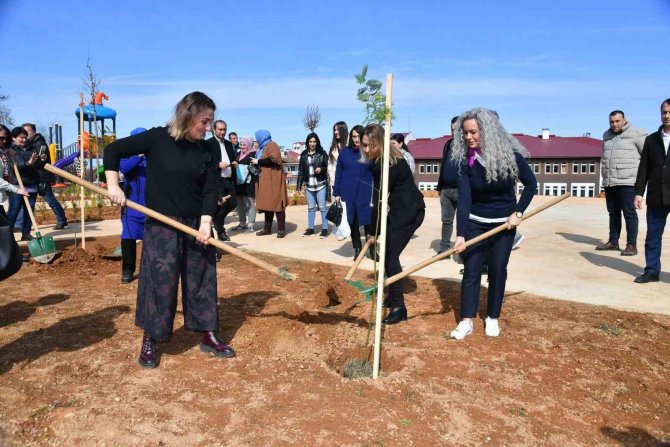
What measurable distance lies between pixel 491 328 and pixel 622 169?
4629 millimetres

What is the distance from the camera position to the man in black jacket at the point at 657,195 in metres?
5.59

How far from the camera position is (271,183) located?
9.09 m

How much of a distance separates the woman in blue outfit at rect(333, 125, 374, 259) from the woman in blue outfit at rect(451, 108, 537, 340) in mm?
1336

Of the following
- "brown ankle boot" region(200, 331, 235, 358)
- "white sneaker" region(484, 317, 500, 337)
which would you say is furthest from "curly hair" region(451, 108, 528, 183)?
"brown ankle boot" region(200, 331, 235, 358)

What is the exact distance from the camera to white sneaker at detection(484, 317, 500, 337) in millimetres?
4109

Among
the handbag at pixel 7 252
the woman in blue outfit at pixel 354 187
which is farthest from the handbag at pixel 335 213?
the handbag at pixel 7 252

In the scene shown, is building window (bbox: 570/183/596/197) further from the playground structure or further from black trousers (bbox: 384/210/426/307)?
black trousers (bbox: 384/210/426/307)

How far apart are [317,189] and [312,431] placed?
685 centimetres

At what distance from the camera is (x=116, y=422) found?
109 inches

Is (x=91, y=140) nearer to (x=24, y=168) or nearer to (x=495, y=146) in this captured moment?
(x=24, y=168)

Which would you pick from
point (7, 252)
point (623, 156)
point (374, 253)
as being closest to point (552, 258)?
point (623, 156)

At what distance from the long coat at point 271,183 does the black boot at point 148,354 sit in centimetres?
565

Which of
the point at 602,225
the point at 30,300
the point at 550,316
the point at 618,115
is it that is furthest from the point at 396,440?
the point at 602,225

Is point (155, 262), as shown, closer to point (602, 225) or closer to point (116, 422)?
point (116, 422)
